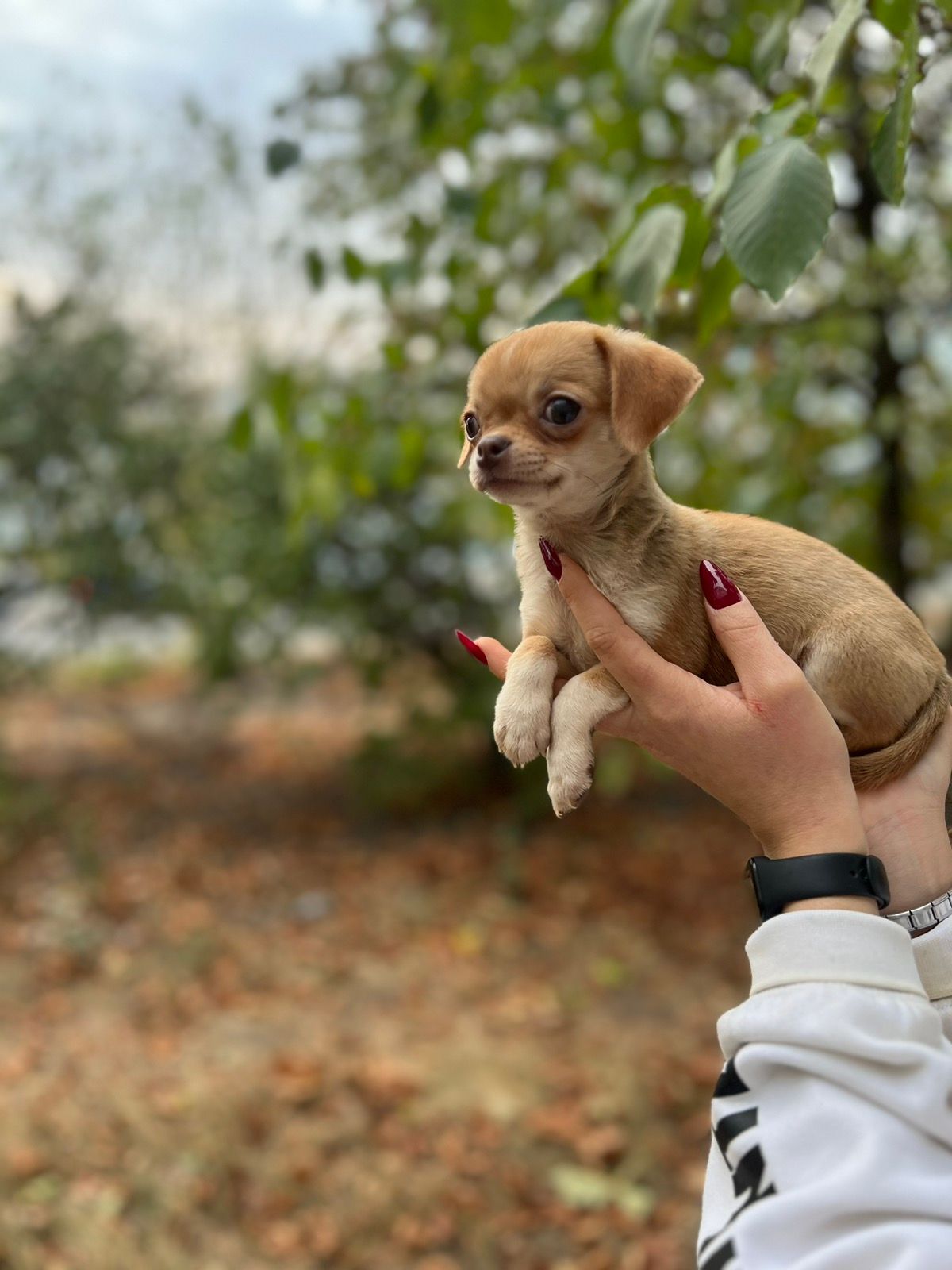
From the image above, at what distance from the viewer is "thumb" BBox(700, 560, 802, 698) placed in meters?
1.60

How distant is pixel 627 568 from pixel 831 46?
0.84m

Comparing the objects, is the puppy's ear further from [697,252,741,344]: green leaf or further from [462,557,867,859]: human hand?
[697,252,741,344]: green leaf

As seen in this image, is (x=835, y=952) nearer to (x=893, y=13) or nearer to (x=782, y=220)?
(x=782, y=220)

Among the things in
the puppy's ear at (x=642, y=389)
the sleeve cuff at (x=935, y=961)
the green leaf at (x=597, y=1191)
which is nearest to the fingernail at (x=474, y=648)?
the puppy's ear at (x=642, y=389)

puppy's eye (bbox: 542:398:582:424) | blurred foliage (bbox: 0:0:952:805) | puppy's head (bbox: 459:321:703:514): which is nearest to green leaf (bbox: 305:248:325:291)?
blurred foliage (bbox: 0:0:952:805)

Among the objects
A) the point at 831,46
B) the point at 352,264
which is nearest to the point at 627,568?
the point at 831,46

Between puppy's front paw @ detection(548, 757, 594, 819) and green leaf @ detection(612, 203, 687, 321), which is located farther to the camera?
green leaf @ detection(612, 203, 687, 321)

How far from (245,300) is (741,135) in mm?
7240

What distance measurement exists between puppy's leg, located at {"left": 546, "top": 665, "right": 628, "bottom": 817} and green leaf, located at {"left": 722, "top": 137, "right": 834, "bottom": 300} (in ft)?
→ 1.98

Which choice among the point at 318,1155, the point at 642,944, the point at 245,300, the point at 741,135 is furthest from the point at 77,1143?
the point at 245,300

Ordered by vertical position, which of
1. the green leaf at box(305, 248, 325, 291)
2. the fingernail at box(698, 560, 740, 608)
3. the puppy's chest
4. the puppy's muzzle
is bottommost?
the fingernail at box(698, 560, 740, 608)

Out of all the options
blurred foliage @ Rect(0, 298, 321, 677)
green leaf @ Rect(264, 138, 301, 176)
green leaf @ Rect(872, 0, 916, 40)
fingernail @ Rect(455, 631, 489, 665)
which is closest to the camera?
green leaf @ Rect(872, 0, 916, 40)

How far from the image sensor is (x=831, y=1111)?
1.35m

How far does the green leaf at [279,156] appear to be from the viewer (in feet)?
9.73
